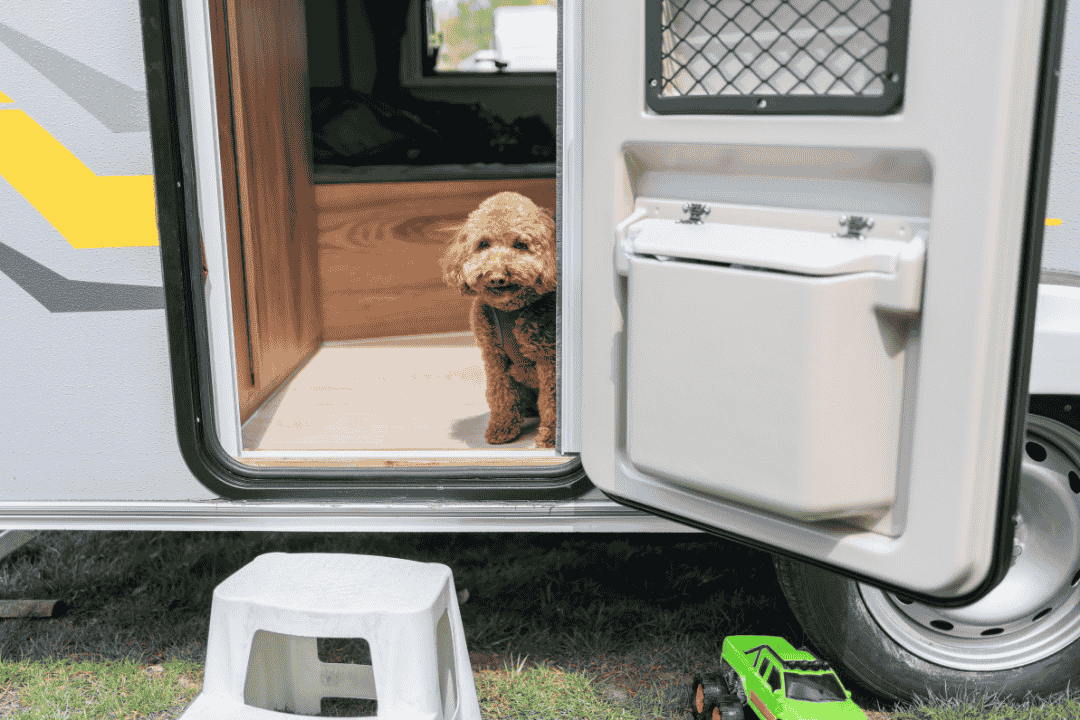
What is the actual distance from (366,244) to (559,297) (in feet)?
7.12

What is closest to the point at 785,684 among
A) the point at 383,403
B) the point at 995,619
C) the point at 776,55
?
the point at 995,619

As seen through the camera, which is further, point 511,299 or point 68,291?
point 511,299

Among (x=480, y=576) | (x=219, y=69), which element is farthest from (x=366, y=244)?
(x=480, y=576)

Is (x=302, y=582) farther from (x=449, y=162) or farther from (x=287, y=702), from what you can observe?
(x=449, y=162)

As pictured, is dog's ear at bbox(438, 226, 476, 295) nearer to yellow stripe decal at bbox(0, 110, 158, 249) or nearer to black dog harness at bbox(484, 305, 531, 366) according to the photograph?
black dog harness at bbox(484, 305, 531, 366)

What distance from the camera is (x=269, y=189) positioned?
10.8 feet

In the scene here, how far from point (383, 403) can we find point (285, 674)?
Answer: 115 centimetres

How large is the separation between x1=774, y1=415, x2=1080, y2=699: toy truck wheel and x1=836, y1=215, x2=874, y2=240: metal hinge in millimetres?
951

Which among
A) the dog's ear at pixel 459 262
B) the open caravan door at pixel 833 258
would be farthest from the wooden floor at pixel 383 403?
the open caravan door at pixel 833 258

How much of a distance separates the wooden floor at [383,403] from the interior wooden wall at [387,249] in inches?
4.9

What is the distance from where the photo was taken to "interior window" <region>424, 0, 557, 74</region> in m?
4.11

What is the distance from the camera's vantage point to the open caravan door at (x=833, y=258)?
1228 mm

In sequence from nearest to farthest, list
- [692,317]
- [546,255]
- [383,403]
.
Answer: [692,317]
[546,255]
[383,403]

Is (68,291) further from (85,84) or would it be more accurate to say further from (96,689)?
(96,689)
